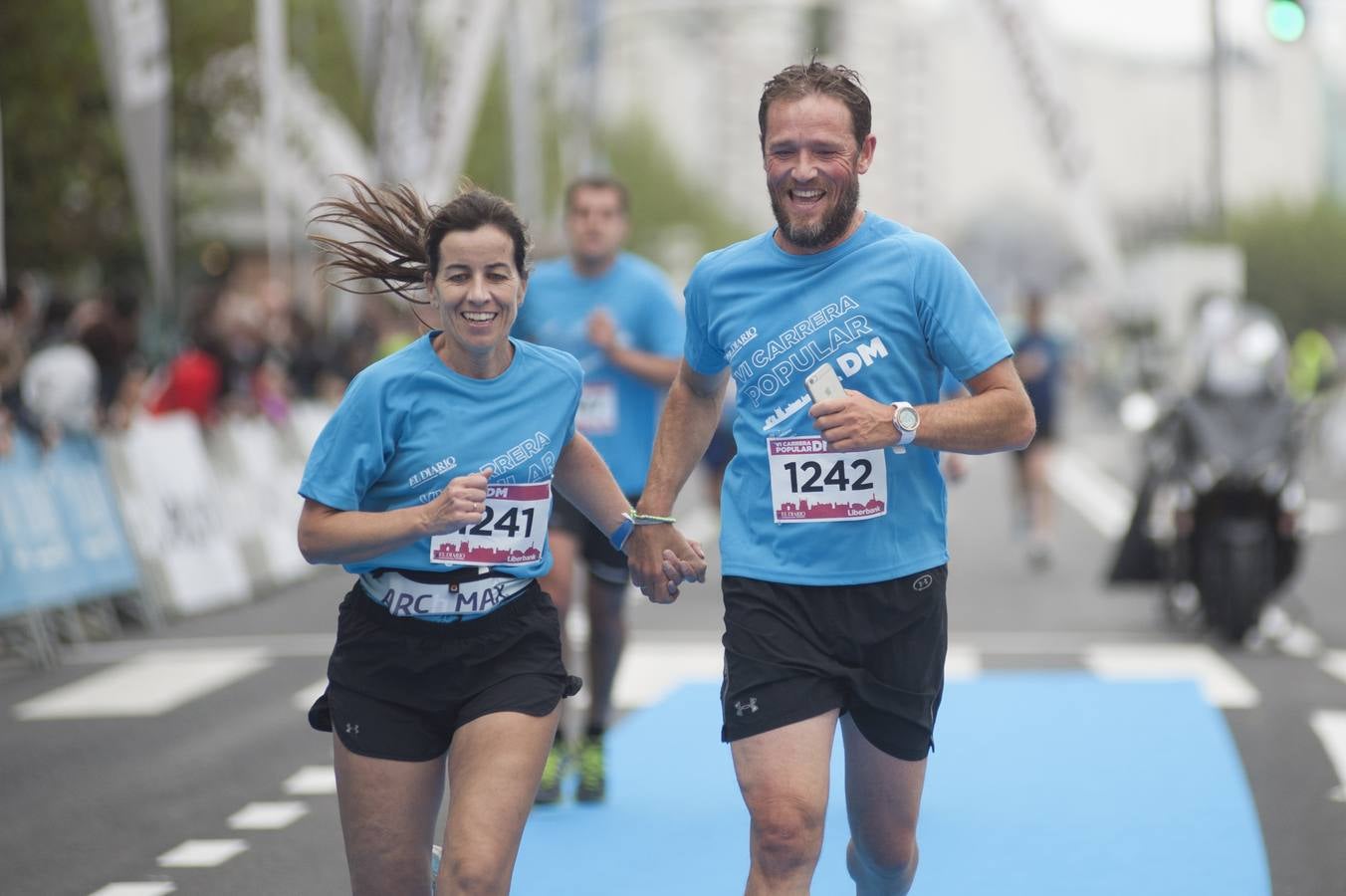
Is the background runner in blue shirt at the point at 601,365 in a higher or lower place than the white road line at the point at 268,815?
higher

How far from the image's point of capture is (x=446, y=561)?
185 inches

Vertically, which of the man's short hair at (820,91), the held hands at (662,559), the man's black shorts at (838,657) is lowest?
the man's black shorts at (838,657)

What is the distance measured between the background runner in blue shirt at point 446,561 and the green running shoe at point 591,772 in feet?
9.41

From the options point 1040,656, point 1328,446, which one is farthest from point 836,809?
point 1328,446

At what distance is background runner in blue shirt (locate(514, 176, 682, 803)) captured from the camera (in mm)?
7809

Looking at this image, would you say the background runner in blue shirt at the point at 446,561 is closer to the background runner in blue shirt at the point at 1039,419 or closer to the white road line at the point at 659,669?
the white road line at the point at 659,669

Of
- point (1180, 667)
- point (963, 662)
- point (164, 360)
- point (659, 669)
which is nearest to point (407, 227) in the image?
point (659, 669)

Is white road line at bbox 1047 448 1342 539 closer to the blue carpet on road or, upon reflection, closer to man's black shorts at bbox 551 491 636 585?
the blue carpet on road

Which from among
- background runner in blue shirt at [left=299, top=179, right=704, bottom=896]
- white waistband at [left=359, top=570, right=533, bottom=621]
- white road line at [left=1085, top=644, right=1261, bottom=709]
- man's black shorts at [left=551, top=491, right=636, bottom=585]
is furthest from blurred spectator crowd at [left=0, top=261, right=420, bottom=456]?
white waistband at [left=359, top=570, right=533, bottom=621]

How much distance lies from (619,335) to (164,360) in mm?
11708

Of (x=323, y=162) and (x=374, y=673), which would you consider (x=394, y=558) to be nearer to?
(x=374, y=673)

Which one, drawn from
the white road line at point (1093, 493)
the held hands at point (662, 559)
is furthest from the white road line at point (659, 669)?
the white road line at point (1093, 493)

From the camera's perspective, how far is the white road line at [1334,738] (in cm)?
810

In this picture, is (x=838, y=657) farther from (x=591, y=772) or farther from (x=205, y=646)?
(x=205, y=646)
